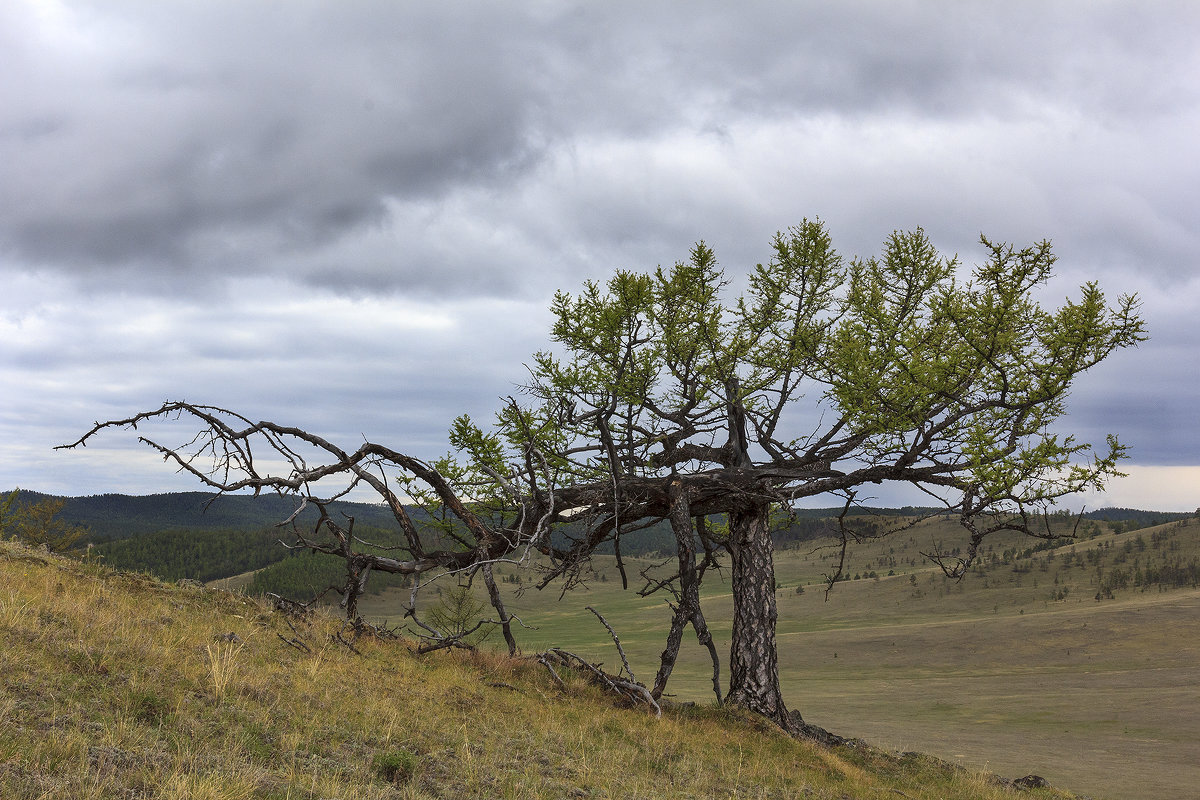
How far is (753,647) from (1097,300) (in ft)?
29.4

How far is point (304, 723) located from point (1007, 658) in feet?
160

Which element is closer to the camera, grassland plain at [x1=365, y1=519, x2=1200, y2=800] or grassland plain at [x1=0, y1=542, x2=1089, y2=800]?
grassland plain at [x1=0, y1=542, x2=1089, y2=800]

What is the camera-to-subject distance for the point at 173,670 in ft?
25.3

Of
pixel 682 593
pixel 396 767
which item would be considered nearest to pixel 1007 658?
pixel 682 593

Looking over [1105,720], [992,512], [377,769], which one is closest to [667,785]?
[377,769]

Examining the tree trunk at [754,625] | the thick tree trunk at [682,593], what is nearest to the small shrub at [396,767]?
the thick tree trunk at [682,593]

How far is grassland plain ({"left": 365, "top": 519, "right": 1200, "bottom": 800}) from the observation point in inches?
861

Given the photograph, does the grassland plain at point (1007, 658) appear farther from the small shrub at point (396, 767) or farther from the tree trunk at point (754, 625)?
the small shrub at point (396, 767)

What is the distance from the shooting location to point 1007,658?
4475 cm

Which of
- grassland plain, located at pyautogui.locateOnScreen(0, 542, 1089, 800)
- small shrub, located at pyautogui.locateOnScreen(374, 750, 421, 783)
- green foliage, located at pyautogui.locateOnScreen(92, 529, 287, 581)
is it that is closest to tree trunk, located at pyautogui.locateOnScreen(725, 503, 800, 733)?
grassland plain, located at pyautogui.locateOnScreen(0, 542, 1089, 800)

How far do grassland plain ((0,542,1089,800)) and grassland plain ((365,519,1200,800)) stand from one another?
4.96 metres

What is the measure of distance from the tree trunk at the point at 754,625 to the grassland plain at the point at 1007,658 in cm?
185

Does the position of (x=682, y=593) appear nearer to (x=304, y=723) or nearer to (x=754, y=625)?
(x=754, y=625)

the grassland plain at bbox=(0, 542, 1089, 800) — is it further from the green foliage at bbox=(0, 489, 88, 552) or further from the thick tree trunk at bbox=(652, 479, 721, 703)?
the green foliage at bbox=(0, 489, 88, 552)
